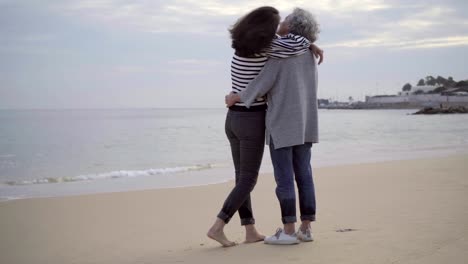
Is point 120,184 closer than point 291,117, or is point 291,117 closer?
point 291,117

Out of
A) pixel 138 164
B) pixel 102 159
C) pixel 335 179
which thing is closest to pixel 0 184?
pixel 138 164

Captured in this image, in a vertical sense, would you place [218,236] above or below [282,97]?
below

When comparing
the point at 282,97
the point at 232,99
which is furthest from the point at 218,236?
the point at 282,97

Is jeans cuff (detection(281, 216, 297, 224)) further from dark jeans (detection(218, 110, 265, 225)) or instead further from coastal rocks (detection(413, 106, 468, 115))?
coastal rocks (detection(413, 106, 468, 115))

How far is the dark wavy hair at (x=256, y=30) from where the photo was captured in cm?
336

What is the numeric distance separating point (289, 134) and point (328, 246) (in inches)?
31.1

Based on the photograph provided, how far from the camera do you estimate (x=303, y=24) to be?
3.58 m

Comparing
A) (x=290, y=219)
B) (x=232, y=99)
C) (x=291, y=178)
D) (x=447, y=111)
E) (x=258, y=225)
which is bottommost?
(x=447, y=111)

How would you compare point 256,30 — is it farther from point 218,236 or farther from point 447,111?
point 447,111

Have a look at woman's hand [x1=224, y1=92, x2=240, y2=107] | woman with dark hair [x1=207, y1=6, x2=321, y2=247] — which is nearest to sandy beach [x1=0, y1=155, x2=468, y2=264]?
woman with dark hair [x1=207, y1=6, x2=321, y2=247]

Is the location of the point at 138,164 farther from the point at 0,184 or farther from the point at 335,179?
the point at 335,179

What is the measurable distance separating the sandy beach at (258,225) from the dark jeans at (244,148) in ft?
1.07

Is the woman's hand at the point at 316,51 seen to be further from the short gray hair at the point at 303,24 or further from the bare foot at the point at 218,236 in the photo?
the bare foot at the point at 218,236

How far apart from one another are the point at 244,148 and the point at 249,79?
484mm
